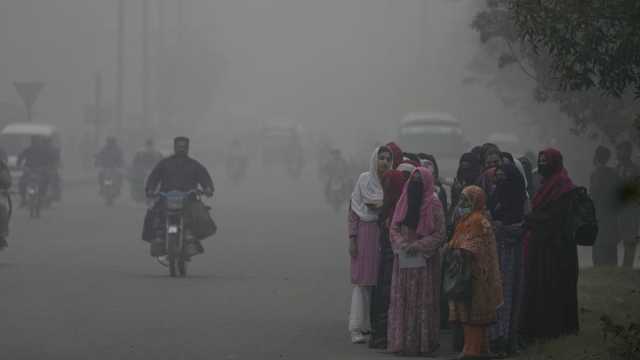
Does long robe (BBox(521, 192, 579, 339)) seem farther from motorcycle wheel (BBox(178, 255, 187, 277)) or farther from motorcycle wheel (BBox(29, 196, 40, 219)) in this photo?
motorcycle wheel (BBox(29, 196, 40, 219))

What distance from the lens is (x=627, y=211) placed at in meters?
22.9

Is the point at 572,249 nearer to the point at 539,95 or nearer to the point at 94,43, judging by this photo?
the point at 539,95

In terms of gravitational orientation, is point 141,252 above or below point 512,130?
below

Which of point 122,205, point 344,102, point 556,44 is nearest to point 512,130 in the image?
point 122,205

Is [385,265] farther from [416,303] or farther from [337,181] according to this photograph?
[337,181]

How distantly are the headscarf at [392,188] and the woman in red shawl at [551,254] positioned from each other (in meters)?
1.14

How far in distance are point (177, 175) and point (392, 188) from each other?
7.74 metres

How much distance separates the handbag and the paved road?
1.03 m

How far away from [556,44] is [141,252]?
1462 cm

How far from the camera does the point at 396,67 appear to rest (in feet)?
389

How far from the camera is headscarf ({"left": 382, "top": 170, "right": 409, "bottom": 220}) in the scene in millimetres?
15477

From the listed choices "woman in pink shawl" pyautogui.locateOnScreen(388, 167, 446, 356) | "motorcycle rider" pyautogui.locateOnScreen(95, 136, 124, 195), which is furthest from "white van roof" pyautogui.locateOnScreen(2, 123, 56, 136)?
"woman in pink shawl" pyautogui.locateOnScreen(388, 167, 446, 356)

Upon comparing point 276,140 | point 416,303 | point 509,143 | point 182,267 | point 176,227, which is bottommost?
point 416,303

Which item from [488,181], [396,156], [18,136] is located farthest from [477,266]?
[18,136]
